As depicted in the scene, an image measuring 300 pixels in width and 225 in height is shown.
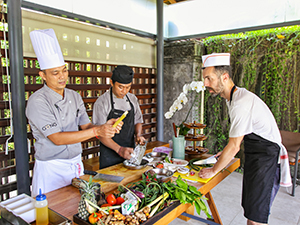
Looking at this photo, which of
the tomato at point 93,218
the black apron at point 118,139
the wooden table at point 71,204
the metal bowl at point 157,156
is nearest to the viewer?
the tomato at point 93,218

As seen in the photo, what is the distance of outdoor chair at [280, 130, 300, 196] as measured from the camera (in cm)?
377

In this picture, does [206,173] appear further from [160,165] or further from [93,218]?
[93,218]

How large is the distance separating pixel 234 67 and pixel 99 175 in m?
3.88

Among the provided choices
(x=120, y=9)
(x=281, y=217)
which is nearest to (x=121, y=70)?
(x=120, y=9)

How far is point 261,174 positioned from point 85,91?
295 centimetres

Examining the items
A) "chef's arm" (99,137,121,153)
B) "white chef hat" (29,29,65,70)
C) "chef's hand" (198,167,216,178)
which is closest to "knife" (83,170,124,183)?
"chef's arm" (99,137,121,153)

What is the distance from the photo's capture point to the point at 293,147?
3.97m

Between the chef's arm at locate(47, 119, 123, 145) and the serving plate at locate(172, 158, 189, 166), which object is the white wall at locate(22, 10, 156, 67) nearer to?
the chef's arm at locate(47, 119, 123, 145)

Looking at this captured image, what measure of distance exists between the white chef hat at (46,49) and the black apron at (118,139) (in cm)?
86

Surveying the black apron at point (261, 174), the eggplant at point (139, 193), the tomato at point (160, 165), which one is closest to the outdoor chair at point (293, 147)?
the black apron at point (261, 174)

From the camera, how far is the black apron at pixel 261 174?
6.73 feet

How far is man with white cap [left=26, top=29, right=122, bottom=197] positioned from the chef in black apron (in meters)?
0.46

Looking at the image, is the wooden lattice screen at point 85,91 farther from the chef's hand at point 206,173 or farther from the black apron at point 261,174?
the black apron at point 261,174

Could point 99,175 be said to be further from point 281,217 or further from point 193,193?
point 281,217
